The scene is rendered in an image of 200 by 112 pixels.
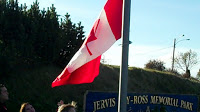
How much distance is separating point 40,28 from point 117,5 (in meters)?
15.8

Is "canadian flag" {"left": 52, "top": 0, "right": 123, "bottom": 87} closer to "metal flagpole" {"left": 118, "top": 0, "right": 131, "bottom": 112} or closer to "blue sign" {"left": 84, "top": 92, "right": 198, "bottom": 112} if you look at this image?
"metal flagpole" {"left": 118, "top": 0, "right": 131, "bottom": 112}

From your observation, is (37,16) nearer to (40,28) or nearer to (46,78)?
(40,28)

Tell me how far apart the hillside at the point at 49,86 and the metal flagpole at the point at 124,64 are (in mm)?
12772

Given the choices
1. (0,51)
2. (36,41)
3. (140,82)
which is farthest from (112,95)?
(140,82)

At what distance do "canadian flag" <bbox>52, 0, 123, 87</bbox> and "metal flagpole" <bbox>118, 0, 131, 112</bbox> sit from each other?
0.66m

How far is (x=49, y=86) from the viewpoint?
22312 mm

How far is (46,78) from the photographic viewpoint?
22922 mm

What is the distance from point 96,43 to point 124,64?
39.0 inches

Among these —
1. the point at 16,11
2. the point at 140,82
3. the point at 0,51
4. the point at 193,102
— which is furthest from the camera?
the point at 140,82

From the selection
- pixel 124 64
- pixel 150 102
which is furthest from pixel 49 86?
pixel 124 64

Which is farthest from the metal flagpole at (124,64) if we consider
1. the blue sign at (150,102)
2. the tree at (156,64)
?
the tree at (156,64)

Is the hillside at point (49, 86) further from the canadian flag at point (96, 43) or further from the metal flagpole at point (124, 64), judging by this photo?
the metal flagpole at point (124, 64)

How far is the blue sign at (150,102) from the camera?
1013cm

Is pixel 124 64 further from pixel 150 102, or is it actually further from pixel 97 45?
pixel 150 102
